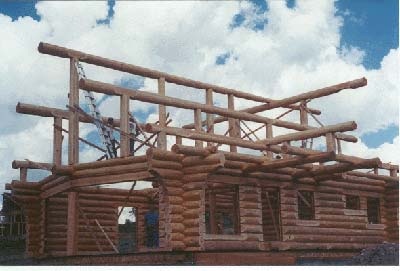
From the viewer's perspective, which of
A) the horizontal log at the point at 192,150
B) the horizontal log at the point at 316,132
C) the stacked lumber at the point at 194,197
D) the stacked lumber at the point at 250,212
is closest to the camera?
the horizontal log at the point at 316,132

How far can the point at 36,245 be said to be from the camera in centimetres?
2173

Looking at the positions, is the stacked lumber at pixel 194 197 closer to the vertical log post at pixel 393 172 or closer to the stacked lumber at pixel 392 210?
the stacked lumber at pixel 392 210

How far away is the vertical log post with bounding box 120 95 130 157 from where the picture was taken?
1803cm

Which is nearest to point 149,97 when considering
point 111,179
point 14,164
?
point 111,179

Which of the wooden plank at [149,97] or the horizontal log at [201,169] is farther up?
the wooden plank at [149,97]

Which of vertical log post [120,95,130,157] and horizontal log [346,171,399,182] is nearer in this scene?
vertical log post [120,95,130,157]

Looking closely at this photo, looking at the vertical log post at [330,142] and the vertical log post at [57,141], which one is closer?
the vertical log post at [330,142]

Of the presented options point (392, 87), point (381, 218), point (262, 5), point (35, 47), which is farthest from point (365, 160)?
point (35, 47)

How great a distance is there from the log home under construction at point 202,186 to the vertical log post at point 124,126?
0.03m

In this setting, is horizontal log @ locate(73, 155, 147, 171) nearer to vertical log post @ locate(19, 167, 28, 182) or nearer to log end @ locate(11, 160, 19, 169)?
log end @ locate(11, 160, 19, 169)

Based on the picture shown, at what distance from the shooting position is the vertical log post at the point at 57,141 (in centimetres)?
2048

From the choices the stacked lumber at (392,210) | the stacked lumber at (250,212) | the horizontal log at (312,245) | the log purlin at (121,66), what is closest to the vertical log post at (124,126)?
the log purlin at (121,66)

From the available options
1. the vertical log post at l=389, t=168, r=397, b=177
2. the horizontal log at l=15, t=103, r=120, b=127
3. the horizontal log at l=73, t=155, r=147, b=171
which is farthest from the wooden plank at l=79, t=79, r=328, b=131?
the vertical log post at l=389, t=168, r=397, b=177

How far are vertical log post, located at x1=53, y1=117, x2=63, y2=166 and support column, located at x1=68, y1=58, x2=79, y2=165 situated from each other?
73.6 inches
